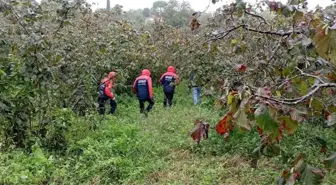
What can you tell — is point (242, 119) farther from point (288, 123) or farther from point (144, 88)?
point (144, 88)

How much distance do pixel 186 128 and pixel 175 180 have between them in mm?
2591

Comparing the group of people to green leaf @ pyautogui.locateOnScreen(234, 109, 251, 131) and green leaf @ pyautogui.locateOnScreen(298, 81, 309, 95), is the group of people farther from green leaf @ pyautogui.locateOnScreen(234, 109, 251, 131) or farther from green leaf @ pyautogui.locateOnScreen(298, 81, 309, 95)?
green leaf @ pyautogui.locateOnScreen(234, 109, 251, 131)

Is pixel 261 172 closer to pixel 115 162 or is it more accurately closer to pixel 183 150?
pixel 183 150


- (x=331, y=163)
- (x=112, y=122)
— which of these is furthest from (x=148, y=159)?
(x=331, y=163)

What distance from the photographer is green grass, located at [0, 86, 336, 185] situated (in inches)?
224

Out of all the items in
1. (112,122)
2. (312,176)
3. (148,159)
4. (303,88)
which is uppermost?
(303,88)

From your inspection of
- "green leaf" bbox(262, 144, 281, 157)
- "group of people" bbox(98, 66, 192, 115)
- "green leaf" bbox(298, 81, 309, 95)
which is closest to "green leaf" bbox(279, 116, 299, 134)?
"green leaf" bbox(262, 144, 281, 157)

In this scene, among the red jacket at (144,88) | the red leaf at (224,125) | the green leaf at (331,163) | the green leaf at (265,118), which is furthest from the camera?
the red jacket at (144,88)

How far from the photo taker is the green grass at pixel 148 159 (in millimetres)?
5691

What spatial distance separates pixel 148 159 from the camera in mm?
6555

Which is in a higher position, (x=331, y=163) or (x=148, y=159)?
(x=331, y=163)

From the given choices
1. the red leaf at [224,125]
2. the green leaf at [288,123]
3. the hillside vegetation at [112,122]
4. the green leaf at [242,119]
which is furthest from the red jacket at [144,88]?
the green leaf at [242,119]

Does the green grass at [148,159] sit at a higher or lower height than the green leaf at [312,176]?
lower

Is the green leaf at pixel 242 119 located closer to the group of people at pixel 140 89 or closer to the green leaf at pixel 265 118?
the green leaf at pixel 265 118
